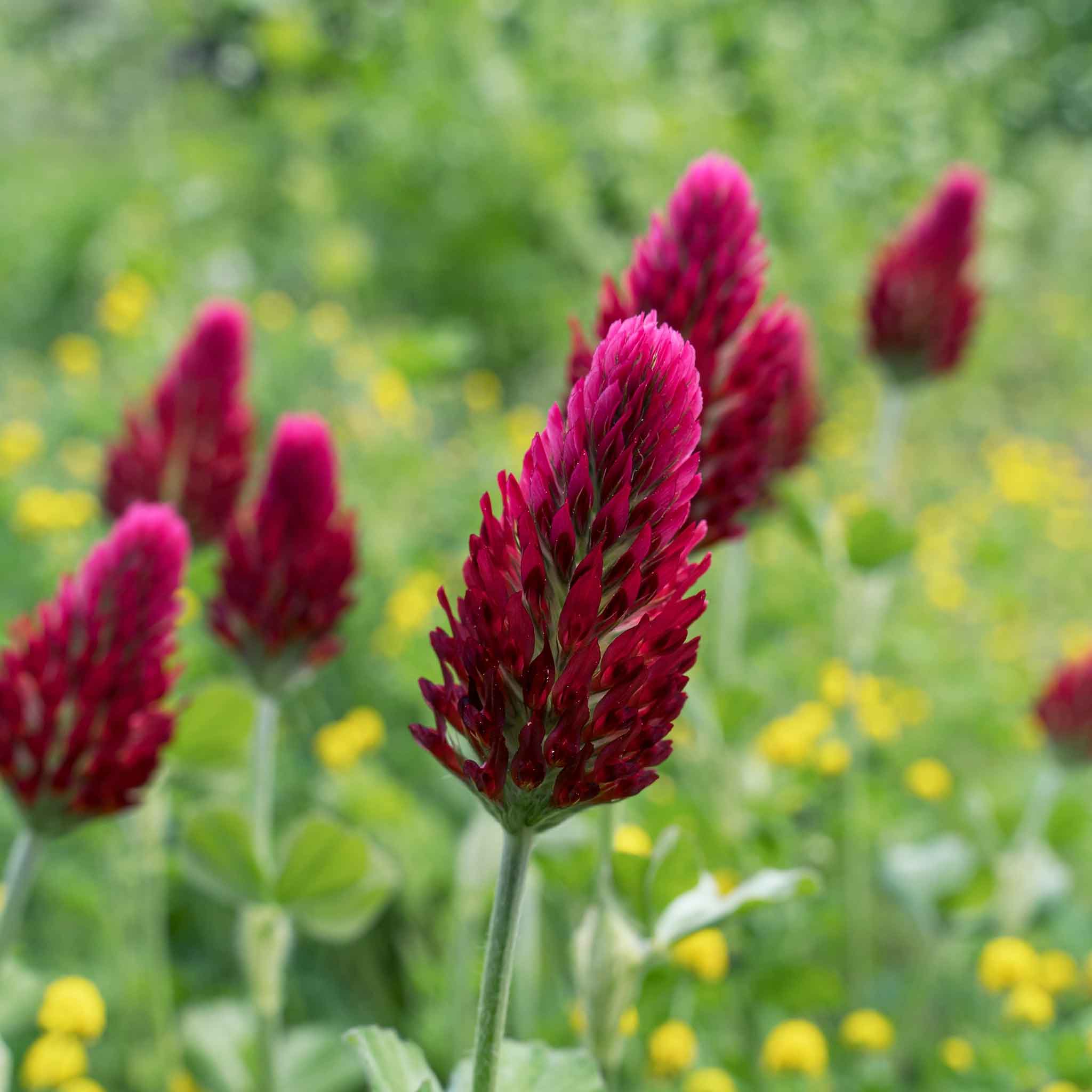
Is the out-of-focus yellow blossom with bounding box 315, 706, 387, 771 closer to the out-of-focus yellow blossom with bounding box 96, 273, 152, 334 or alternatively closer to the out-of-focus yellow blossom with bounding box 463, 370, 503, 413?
the out-of-focus yellow blossom with bounding box 96, 273, 152, 334

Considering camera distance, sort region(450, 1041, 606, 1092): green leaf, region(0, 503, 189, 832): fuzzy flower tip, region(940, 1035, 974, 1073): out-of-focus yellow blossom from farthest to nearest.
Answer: region(940, 1035, 974, 1073): out-of-focus yellow blossom → region(0, 503, 189, 832): fuzzy flower tip → region(450, 1041, 606, 1092): green leaf

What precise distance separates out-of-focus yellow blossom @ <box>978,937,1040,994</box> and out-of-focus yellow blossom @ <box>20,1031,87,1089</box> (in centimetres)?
133

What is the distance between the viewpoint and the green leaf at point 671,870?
1.36 meters

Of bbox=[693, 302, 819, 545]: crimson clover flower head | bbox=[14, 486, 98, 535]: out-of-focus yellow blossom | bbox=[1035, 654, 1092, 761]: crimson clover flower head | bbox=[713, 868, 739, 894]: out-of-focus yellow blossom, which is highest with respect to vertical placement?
bbox=[14, 486, 98, 535]: out-of-focus yellow blossom

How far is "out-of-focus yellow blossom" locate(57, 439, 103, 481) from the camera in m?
3.62

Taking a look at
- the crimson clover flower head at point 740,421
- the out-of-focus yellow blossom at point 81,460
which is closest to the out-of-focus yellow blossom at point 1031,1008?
the crimson clover flower head at point 740,421

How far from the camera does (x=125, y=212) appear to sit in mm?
6520

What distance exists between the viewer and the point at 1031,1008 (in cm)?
176

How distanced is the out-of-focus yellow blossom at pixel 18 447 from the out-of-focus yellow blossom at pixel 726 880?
2335 millimetres

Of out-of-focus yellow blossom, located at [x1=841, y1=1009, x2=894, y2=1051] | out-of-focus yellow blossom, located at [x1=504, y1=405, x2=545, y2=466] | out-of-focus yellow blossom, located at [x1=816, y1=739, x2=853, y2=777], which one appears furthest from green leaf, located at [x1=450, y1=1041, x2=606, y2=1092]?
out-of-focus yellow blossom, located at [x1=504, y1=405, x2=545, y2=466]

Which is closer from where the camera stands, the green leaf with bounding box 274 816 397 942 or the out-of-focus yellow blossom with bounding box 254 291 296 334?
the green leaf with bounding box 274 816 397 942

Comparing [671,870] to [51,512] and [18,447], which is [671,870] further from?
[18,447]

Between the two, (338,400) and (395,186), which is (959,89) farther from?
(338,400)

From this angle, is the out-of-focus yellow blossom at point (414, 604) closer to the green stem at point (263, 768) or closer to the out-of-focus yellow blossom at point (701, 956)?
the green stem at point (263, 768)
